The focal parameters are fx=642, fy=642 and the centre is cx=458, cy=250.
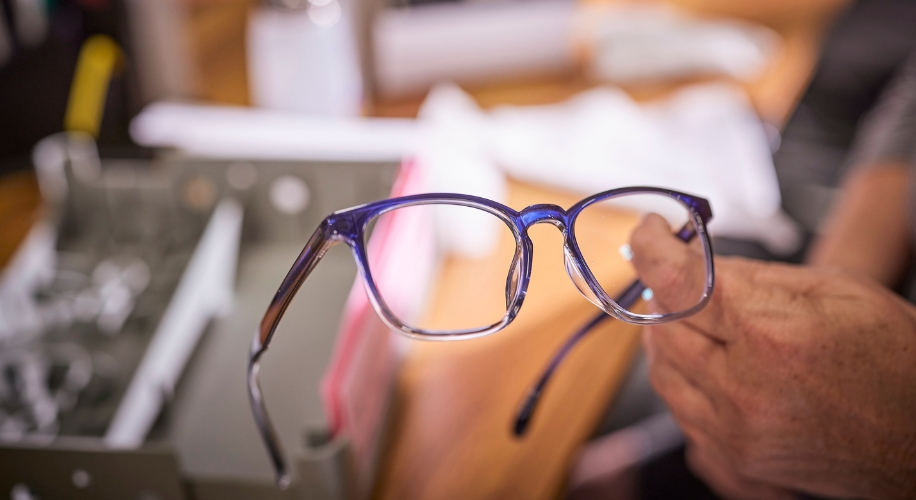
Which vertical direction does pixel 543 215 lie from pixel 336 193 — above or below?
above

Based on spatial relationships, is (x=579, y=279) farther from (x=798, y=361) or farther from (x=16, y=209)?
(x=16, y=209)

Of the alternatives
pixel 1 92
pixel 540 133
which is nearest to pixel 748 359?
pixel 540 133

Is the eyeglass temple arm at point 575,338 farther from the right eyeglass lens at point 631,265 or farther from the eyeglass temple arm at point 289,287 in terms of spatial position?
the eyeglass temple arm at point 289,287

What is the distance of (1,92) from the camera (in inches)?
31.9

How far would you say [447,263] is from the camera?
0.77 metres

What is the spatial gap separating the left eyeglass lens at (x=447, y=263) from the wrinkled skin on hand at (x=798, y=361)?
235 mm

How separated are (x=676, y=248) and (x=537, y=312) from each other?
0.33 meters

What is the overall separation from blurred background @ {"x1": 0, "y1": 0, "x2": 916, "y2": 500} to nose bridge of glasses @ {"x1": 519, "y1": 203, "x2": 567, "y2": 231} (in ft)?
0.60

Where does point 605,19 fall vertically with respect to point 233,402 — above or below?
above

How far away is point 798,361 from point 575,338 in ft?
0.49

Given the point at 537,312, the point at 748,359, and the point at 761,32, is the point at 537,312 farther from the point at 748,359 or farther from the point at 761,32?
the point at 761,32

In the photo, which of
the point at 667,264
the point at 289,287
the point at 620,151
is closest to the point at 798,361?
the point at 667,264

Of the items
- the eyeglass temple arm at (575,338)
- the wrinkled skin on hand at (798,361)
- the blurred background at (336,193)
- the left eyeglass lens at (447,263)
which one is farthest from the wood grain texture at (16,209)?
the wrinkled skin on hand at (798,361)

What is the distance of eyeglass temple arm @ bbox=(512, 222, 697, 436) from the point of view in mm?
405
